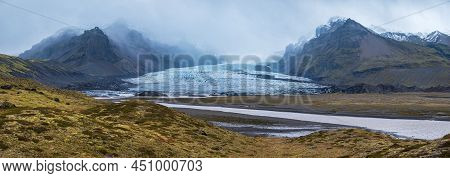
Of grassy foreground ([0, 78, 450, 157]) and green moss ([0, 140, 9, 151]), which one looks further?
grassy foreground ([0, 78, 450, 157])

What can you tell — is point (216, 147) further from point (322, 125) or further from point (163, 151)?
point (322, 125)

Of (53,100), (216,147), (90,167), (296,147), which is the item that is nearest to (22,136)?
(90,167)

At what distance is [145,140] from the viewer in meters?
50.2

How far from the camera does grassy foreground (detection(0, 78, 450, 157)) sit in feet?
124

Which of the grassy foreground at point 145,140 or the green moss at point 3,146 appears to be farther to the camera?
the grassy foreground at point 145,140

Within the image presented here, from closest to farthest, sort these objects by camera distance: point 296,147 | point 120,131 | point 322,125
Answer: point 120,131, point 296,147, point 322,125

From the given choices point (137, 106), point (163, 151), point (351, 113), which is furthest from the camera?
point (351, 113)

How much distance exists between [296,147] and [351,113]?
10244 cm

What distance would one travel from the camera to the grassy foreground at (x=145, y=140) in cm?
3773

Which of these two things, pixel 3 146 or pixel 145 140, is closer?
pixel 3 146

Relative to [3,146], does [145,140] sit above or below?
below

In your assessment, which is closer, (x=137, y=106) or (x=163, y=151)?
(x=163, y=151)

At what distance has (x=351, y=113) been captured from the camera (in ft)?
527

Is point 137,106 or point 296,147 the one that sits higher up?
point 137,106
